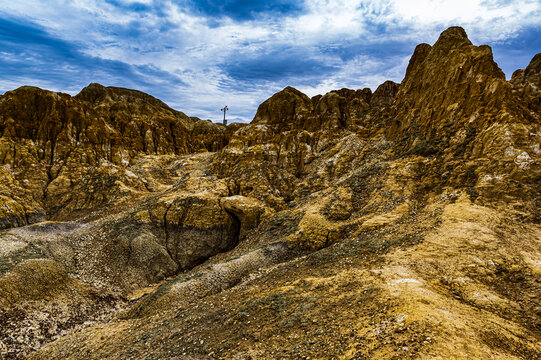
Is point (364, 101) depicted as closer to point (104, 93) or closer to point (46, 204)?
point (46, 204)

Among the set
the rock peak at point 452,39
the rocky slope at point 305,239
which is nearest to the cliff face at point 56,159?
the rocky slope at point 305,239

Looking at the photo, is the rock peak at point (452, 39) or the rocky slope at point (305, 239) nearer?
the rocky slope at point (305, 239)

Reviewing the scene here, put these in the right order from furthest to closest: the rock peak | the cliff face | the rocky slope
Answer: the cliff face < the rock peak < the rocky slope

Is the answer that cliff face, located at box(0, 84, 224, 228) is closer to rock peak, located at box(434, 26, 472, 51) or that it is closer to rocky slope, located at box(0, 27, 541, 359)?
rocky slope, located at box(0, 27, 541, 359)

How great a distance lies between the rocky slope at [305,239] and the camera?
1177 centimetres

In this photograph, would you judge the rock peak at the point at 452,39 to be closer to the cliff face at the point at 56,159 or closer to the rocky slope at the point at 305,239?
the rocky slope at the point at 305,239

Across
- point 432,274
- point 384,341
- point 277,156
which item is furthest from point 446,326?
point 277,156

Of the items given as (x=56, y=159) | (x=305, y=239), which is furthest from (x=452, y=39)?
(x=56, y=159)

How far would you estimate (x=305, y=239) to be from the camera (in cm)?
2784

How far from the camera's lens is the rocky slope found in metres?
11.8

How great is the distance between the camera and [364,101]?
70500 millimetres

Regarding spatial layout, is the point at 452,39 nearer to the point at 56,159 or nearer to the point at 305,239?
the point at 305,239

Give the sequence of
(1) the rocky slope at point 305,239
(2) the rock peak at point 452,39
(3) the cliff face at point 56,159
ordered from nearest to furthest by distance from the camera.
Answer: (1) the rocky slope at point 305,239 < (2) the rock peak at point 452,39 < (3) the cliff face at point 56,159

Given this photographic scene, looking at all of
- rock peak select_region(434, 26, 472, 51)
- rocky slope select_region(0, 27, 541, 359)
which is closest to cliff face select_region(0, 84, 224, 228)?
rocky slope select_region(0, 27, 541, 359)
